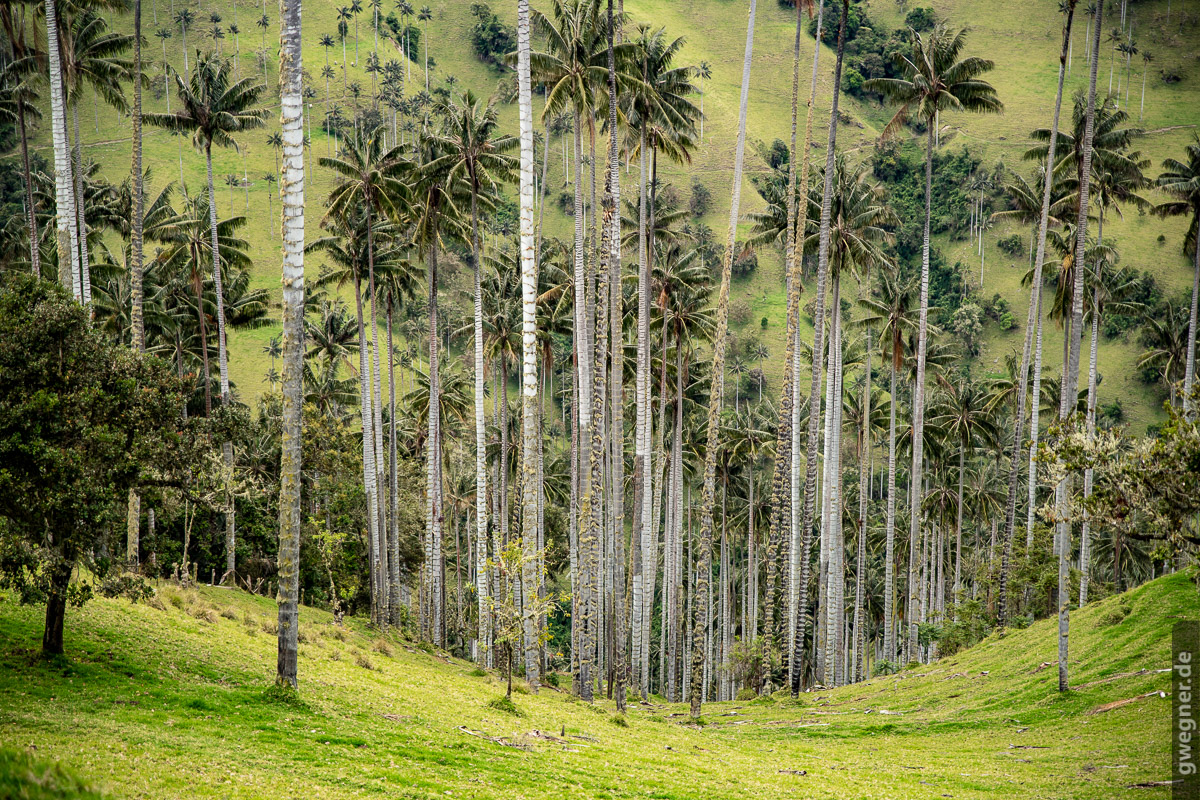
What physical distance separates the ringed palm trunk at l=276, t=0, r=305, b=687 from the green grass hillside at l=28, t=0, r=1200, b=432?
8905cm

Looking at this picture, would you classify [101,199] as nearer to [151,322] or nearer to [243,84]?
[151,322]

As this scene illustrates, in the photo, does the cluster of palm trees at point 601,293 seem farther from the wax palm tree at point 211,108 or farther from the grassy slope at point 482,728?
the grassy slope at point 482,728

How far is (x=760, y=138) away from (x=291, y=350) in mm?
170780

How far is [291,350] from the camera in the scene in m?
16.6

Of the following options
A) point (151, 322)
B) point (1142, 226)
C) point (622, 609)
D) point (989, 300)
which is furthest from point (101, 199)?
point (1142, 226)

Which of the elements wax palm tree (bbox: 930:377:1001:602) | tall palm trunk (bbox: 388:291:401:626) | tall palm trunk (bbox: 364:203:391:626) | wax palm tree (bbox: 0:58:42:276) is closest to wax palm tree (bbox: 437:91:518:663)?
tall palm trunk (bbox: 364:203:391:626)

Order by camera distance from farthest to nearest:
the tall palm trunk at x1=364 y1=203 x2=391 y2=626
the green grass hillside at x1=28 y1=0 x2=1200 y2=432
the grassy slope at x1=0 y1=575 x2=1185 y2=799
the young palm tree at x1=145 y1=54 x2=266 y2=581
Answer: the green grass hillside at x1=28 y1=0 x2=1200 y2=432 → the tall palm trunk at x1=364 y1=203 x2=391 y2=626 → the young palm tree at x1=145 y1=54 x2=266 y2=581 → the grassy slope at x1=0 y1=575 x2=1185 y2=799

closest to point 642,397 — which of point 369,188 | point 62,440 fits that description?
point 369,188

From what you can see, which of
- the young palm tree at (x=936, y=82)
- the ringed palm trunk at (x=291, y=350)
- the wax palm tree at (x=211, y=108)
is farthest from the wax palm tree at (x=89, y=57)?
the young palm tree at (x=936, y=82)

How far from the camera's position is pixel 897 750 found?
2236 centimetres

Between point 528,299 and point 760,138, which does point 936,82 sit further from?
point 760,138

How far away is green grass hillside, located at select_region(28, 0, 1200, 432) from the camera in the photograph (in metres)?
119

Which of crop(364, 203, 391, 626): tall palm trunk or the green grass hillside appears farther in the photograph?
the green grass hillside

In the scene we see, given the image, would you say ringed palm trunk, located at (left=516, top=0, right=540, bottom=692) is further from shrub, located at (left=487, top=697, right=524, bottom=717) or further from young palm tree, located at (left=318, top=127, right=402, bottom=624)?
Answer: young palm tree, located at (left=318, top=127, right=402, bottom=624)
